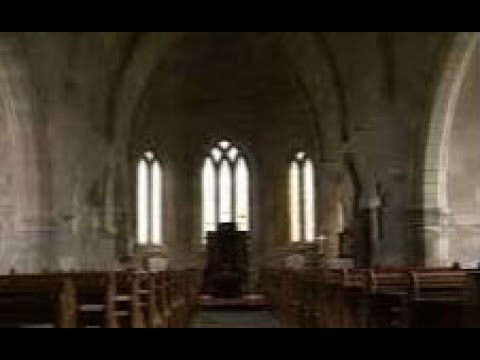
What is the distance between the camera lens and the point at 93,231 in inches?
792

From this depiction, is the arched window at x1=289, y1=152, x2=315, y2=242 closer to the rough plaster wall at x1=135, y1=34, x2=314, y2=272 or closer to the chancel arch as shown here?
the rough plaster wall at x1=135, y1=34, x2=314, y2=272

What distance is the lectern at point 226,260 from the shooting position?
2822cm

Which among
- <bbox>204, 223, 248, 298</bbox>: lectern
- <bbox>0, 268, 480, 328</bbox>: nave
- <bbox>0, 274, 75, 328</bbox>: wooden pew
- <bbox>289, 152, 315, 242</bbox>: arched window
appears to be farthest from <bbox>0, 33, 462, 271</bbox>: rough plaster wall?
<bbox>0, 274, 75, 328</bbox>: wooden pew

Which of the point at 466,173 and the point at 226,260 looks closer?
the point at 466,173

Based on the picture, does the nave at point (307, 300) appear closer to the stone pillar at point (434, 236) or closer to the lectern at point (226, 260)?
the stone pillar at point (434, 236)

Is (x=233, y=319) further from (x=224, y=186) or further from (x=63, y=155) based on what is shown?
(x=224, y=186)

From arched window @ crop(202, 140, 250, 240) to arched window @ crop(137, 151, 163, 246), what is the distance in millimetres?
1721

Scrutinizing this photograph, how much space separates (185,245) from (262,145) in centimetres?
468

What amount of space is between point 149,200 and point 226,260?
502 centimetres

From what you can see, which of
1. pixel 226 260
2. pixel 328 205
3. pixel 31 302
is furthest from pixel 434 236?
pixel 226 260

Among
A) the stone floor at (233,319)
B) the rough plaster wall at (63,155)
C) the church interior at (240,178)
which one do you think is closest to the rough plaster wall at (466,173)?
the church interior at (240,178)

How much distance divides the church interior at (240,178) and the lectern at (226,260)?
0.05 m

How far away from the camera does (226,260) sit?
28938mm
